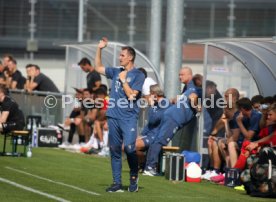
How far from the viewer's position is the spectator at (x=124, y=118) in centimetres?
1627

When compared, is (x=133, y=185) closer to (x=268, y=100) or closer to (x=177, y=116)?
(x=268, y=100)

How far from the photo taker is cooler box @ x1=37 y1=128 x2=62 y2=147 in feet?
88.8

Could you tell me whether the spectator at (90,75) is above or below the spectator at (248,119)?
above

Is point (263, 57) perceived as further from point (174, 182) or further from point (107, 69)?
point (107, 69)

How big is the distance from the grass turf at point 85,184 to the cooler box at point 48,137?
12.3 ft

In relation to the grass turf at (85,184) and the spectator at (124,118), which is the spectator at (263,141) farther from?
the spectator at (124,118)

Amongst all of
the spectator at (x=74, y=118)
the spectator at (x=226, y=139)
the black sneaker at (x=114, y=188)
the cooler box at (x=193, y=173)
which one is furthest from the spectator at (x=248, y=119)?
the spectator at (x=74, y=118)

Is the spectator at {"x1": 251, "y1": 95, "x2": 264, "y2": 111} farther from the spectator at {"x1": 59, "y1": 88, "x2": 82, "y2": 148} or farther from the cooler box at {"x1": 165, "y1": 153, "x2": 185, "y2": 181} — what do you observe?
the spectator at {"x1": 59, "y1": 88, "x2": 82, "y2": 148}

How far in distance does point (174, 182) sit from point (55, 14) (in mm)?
23702

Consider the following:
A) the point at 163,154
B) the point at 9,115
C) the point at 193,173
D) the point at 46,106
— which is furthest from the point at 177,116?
the point at 46,106

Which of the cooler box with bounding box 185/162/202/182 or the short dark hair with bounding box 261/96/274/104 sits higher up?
the short dark hair with bounding box 261/96/274/104

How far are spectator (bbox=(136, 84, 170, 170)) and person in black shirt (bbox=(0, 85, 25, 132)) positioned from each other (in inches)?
125

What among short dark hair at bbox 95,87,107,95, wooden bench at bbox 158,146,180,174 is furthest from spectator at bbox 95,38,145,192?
A: short dark hair at bbox 95,87,107,95

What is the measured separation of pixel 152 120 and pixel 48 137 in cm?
601
